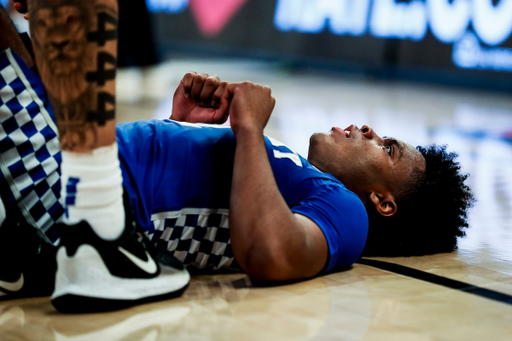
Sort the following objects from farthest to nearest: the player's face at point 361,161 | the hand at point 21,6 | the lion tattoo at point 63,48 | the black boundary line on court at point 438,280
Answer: the player's face at point 361,161
the hand at point 21,6
the black boundary line on court at point 438,280
the lion tattoo at point 63,48

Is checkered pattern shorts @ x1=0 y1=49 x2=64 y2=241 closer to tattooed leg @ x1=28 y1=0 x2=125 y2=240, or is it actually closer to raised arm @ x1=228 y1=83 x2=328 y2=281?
tattooed leg @ x1=28 y1=0 x2=125 y2=240

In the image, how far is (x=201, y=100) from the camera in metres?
2.16

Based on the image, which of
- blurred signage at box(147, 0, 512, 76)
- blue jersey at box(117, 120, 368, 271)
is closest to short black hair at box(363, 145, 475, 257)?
blue jersey at box(117, 120, 368, 271)

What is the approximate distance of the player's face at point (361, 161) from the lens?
2.20 meters

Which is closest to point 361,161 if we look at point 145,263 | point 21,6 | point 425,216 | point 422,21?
point 425,216

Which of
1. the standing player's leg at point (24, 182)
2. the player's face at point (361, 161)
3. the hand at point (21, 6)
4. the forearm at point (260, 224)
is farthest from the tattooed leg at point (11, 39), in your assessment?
the player's face at point (361, 161)

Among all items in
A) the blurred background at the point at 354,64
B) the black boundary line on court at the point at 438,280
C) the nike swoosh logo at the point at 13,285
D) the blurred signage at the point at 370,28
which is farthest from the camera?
the blurred signage at the point at 370,28

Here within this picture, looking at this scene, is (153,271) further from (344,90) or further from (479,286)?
(344,90)

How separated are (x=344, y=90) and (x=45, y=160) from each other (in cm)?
718

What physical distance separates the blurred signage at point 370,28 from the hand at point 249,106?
7138 mm

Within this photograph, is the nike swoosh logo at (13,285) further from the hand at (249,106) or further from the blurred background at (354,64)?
the blurred background at (354,64)

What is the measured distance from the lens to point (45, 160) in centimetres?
174

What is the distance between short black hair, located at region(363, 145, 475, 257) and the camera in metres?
2.23

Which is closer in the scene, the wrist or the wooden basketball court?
the wooden basketball court
